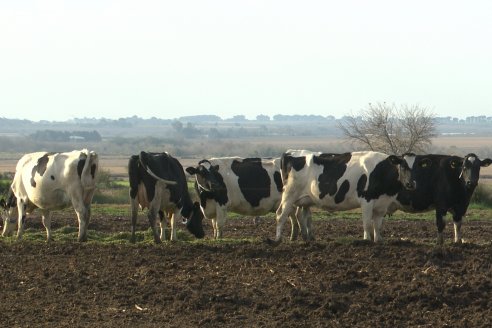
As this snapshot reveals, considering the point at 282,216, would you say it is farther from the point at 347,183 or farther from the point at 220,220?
the point at 220,220

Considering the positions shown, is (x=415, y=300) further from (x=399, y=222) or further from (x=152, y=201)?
(x=399, y=222)

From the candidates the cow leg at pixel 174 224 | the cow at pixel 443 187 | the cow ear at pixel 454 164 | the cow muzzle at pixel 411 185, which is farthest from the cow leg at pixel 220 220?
the cow ear at pixel 454 164

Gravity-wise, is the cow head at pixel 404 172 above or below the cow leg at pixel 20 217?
above

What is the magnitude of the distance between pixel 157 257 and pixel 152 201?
9.87 feet

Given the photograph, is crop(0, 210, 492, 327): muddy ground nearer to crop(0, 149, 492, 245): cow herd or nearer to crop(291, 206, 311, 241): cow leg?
crop(0, 149, 492, 245): cow herd

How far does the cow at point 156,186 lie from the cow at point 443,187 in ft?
15.7

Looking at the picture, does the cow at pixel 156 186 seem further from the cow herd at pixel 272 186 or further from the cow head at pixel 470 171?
the cow head at pixel 470 171

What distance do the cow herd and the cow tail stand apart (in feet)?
0.07

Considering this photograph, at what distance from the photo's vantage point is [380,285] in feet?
48.4

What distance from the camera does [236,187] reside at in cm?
2267

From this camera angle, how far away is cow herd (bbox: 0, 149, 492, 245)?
19.8 meters

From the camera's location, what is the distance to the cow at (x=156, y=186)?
2073 centimetres

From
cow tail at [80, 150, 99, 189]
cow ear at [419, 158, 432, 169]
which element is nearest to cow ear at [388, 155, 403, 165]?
cow ear at [419, 158, 432, 169]

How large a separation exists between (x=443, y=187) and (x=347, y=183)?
6.26 ft
